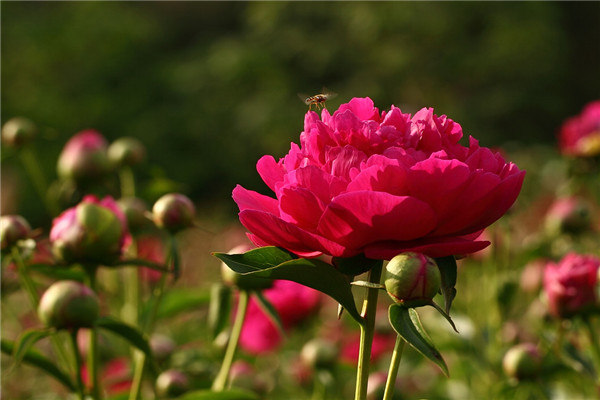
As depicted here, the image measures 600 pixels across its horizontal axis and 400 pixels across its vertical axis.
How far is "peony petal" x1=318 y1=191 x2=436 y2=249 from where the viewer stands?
17.1 inches

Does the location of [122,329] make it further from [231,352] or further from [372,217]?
[372,217]

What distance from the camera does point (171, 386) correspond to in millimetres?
812

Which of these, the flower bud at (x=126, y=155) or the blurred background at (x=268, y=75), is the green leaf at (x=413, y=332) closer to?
the flower bud at (x=126, y=155)

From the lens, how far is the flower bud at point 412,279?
1.42 feet

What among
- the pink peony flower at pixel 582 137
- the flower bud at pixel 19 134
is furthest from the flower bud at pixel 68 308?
the pink peony flower at pixel 582 137

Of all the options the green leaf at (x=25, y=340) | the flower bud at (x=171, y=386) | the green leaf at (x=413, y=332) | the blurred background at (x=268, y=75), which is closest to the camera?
the green leaf at (x=413, y=332)

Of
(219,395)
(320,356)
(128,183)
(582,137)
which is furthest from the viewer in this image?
(582,137)

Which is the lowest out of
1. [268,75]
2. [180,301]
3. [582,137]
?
[180,301]

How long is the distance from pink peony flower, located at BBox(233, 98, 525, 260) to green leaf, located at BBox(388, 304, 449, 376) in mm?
33

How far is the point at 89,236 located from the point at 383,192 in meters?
0.36

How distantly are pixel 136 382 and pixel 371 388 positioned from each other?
23 centimetres

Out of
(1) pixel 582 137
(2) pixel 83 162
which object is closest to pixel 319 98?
(2) pixel 83 162

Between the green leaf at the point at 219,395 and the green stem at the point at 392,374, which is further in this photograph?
the green leaf at the point at 219,395

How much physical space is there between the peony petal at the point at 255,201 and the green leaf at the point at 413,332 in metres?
0.10
